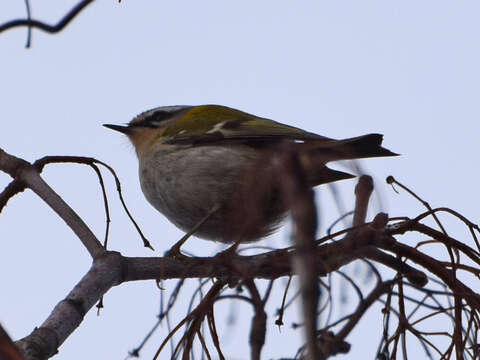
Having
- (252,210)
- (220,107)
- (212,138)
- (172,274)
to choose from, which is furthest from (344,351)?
(220,107)

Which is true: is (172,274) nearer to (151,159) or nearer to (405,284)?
(405,284)

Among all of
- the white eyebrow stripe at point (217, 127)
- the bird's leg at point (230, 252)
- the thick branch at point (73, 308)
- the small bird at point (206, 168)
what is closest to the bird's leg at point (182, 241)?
the small bird at point (206, 168)

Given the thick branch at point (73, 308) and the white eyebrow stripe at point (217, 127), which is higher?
the white eyebrow stripe at point (217, 127)

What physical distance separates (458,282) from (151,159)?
2705mm

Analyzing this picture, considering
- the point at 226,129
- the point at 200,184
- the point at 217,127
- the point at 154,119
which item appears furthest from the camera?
the point at 154,119

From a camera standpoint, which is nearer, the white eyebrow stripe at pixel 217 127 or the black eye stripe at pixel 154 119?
the white eyebrow stripe at pixel 217 127

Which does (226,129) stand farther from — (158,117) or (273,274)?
(273,274)

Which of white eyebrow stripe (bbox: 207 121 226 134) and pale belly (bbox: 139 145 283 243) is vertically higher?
white eyebrow stripe (bbox: 207 121 226 134)

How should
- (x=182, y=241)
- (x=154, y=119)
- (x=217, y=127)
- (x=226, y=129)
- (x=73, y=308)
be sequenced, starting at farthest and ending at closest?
(x=154, y=119) < (x=217, y=127) < (x=226, y=129) < (x=182, y=241) < (x=73, y=308)

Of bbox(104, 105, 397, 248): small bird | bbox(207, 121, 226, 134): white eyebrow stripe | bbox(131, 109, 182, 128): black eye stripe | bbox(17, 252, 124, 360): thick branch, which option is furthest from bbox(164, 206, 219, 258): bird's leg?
bbox(131, 109, 182, 128): black eye stripe

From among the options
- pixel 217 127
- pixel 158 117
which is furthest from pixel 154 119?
pixel 217 127

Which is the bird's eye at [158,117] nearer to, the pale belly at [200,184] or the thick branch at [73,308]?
the pale belly at [200,184]

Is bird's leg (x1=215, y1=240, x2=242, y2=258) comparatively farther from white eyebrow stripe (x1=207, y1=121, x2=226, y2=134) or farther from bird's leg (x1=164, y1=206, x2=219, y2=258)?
white eyebrow stripe (x1=207, y1=121, x2=226, y2=134)

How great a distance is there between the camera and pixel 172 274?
2.20m
